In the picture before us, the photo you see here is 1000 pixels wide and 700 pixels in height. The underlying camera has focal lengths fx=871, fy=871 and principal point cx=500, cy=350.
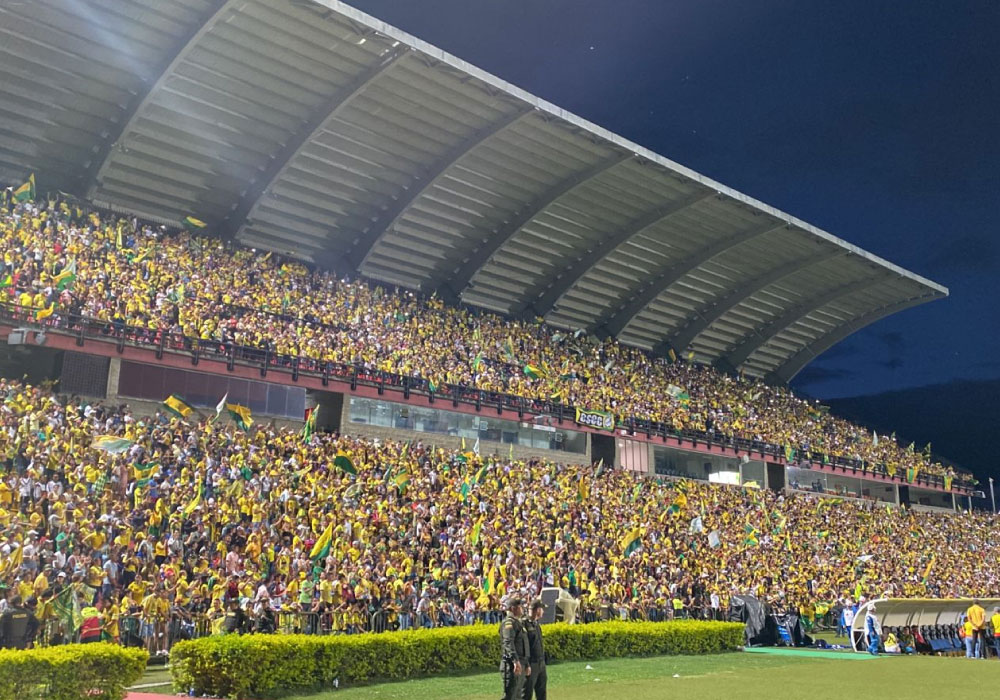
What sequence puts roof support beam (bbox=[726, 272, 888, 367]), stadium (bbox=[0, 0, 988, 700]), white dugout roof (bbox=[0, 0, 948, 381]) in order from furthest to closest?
roof support beam (bbox=[726, 272, 888, 367]) < white dugout roof (bbox=[0, 0, 948, 381]) < stadium (bbox=[0, 0, 988, 700])

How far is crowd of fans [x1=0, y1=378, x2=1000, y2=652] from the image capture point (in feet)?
59.8

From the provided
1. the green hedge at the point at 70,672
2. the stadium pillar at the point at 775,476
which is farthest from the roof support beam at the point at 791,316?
the green hedge at the point at 70,672

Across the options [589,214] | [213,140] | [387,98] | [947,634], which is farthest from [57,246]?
[947,634]

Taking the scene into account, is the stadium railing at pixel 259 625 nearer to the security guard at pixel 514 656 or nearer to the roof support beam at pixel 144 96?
the security guard at pixel 514 656

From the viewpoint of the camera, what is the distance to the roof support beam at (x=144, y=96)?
27344mm

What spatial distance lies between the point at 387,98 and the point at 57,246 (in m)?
12.6

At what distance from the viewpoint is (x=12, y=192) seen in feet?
107

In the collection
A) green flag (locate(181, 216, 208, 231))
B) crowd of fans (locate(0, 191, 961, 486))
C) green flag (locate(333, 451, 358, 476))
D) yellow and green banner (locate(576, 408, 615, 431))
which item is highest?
green flag (locate(181, 216, 208, 231))

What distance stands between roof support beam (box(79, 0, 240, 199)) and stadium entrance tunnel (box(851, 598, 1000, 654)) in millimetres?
26340

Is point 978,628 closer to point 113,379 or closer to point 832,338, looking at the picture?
point 113,379

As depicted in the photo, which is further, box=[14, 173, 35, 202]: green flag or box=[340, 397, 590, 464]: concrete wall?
box=[340, 397, 590, 464]: concrete wall

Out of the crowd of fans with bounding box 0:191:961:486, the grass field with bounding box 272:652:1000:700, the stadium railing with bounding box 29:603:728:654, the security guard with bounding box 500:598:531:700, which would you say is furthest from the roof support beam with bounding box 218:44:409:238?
the security guard with bounding box 500:598:531:700

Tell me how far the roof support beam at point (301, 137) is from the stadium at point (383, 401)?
14 cm

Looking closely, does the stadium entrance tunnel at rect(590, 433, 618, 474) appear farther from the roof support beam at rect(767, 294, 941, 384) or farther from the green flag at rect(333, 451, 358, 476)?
the roof support beam at rect(767, 294, 941, 384)
